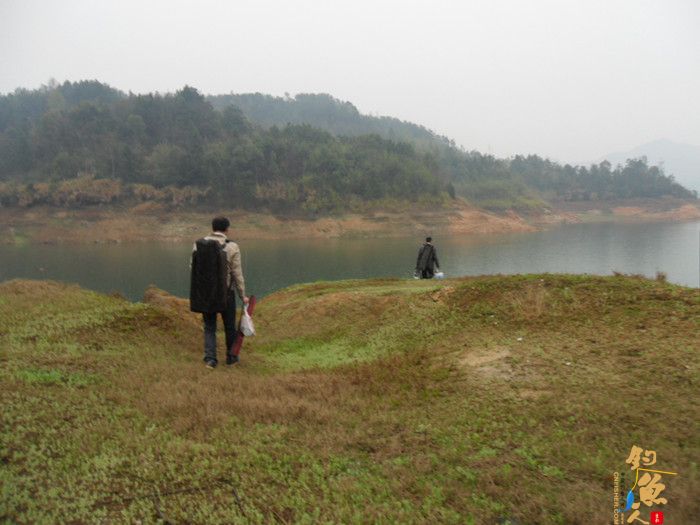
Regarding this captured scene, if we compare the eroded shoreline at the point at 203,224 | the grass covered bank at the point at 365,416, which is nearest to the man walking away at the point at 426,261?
the grass covered bank at the point at 365,416

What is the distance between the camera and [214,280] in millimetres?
6676

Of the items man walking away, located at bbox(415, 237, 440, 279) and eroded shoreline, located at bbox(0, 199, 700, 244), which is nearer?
man walking away, located at bbox(415, 237, 440, 279)

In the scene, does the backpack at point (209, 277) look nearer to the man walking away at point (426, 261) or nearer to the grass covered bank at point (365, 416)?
the grass covered bank at point (365, 416)

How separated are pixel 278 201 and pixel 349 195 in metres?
13.9

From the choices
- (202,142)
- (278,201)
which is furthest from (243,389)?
(202,142)

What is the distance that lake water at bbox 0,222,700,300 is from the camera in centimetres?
3475

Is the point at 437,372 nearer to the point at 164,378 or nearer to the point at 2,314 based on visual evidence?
the point at 164,378

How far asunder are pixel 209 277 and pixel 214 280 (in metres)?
0.09

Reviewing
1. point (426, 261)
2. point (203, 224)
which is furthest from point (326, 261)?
point (203, 224)

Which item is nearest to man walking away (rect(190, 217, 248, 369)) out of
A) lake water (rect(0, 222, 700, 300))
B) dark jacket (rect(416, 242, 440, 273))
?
dark jacket (rect(416, 242, 440, 273))

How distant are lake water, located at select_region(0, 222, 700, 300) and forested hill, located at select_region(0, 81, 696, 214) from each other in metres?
18.2

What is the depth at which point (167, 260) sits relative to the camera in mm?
46062

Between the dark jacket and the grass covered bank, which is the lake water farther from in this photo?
the grass covered bank

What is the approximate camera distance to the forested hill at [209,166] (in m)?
80.5
